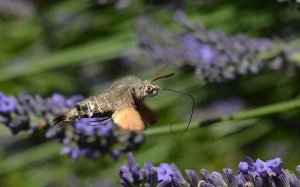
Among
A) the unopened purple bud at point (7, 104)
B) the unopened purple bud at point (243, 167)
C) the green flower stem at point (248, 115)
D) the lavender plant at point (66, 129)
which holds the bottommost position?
→ the green flower stem at point (248, 115)

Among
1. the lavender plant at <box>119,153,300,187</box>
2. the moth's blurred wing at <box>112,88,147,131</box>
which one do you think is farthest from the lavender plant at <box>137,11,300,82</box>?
the lavender plant at <box>119,153,300,187</box>

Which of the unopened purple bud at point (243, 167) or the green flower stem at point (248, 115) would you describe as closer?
the unopened purple bud at point (243, 167)

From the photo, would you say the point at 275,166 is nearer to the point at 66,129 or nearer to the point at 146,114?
the point at 146,114

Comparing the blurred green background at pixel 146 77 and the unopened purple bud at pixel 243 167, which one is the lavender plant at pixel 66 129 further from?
the unopened purple bud at pixel 243 167

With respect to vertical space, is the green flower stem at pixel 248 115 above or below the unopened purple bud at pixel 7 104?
below

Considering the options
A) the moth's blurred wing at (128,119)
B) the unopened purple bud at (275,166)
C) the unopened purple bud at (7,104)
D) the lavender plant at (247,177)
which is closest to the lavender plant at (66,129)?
the unopened purple bud at (7,104)

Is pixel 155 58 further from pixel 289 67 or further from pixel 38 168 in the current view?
pixel 38 168

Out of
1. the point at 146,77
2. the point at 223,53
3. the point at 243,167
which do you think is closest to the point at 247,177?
the point at 243,167
